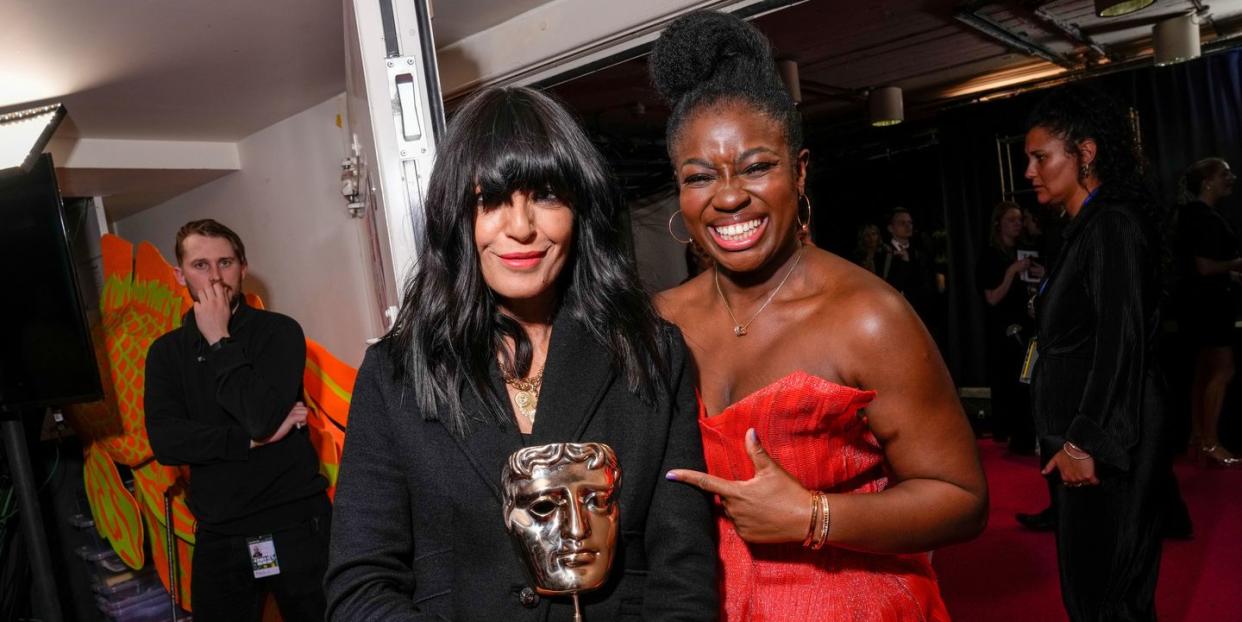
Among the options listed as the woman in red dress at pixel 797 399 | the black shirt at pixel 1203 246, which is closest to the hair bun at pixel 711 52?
the woman in red dress at pixel 797 399

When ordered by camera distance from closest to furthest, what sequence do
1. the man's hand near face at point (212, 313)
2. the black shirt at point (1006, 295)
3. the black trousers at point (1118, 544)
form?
the black trousers at point (1118, 544), the man's hand near face at point (212, 313), the black shirt at point (1006, 295)

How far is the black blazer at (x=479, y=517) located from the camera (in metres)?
1.21

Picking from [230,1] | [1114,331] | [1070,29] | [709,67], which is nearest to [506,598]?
[709,67]

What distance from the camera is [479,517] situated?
4.01ft

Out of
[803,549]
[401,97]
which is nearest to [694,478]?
[803,549]

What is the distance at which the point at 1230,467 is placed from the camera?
19.0ft

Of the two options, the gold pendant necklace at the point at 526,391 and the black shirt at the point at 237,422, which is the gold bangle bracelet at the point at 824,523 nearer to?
the gold pendant necklace at the point at 526,391

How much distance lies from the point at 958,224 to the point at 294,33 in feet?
23.9

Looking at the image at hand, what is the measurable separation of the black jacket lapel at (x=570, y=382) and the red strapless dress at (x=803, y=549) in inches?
11.9

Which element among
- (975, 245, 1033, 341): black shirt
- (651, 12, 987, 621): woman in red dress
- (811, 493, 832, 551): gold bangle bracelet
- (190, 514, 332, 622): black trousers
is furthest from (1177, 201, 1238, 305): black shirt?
(190, 514, 332, 622): black trousers

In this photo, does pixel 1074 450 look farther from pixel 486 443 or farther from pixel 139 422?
pixel 139 422

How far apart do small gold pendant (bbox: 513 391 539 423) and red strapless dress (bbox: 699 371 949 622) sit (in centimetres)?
36

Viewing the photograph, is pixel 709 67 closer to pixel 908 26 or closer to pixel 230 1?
pixel 230 1

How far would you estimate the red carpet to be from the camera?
3645 mm
